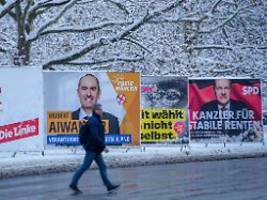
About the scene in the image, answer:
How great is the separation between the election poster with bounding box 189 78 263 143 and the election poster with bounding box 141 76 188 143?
89 centimetres

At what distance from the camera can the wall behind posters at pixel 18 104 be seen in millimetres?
18938

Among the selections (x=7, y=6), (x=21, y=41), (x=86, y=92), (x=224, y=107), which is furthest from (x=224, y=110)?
(x=7, y=6)

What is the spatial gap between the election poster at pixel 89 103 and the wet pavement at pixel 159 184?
1823 mm

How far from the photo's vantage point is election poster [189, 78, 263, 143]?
23.4 meters

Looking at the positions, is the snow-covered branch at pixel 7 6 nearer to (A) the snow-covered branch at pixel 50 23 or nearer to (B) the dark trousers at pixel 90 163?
(A) the snow-covered branch at pixel 50 23

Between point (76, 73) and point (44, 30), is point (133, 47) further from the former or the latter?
point (76, 73)

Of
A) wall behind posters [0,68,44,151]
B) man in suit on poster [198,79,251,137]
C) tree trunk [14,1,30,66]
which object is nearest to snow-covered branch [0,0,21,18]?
tree trunk [14,1,30,66]

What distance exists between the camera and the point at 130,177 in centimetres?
1639

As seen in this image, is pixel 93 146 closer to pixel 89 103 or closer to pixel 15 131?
pixel 15 131

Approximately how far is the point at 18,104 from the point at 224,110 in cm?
781

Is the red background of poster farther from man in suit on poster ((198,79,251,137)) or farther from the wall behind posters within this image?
the wall behind posters

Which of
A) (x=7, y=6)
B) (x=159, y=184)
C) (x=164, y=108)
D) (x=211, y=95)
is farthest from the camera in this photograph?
(x=211, y=95)

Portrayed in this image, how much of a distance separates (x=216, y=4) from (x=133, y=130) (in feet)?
22.5

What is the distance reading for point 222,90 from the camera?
2350cm
